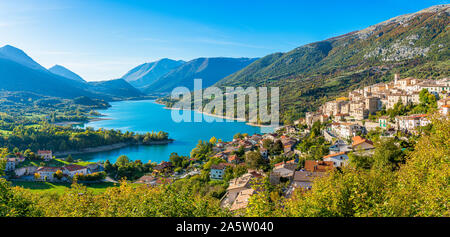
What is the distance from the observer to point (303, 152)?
18.8m

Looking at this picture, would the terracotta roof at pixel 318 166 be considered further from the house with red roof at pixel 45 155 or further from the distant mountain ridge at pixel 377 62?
the house with red roof at pixel 45 155

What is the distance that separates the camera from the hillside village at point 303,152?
1417 centimetres

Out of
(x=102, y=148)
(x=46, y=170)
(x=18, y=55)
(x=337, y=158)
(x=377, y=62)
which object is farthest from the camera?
(x=18, y=55)

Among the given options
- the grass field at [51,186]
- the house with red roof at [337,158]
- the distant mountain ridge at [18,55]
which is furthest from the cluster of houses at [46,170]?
the distant mountain ridge at [18,55]

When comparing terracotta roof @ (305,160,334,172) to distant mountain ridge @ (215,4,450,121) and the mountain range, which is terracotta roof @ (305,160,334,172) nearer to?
distant mountain ridge @ (215,4,450,121)

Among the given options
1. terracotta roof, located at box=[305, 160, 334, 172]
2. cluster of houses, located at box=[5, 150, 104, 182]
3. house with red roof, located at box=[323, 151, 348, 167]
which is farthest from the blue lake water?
house with red roof, located at box=[323, 151, 348, 167]

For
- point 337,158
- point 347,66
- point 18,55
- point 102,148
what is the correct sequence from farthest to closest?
point 18,55 → point 347,66 → point 102,148 → point 337,158

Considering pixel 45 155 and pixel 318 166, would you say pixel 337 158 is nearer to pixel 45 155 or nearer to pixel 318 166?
pixel 318 166

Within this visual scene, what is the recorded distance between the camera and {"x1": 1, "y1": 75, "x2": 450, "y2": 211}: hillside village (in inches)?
558

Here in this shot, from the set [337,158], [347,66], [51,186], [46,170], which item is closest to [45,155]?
[46,170]

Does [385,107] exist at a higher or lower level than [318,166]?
higher

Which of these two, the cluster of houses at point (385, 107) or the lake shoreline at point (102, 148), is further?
the lake shoreline at point (102, 148)

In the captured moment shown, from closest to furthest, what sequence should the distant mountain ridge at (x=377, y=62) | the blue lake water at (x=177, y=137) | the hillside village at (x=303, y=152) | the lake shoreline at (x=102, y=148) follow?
the hillside village at (x=303, y=152) < the blue lake water at (x=177, y=137) < the lake shoreline at (x=102, y=148) < the distant mountain ridge at (x=377, y=62)
